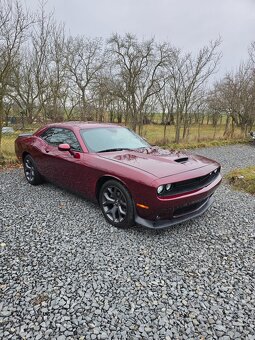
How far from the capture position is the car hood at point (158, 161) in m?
2.98

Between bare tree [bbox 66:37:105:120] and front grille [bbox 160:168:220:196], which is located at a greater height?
bare tree [bbox 66:37:105:120]

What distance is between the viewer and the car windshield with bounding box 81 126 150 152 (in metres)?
3.83

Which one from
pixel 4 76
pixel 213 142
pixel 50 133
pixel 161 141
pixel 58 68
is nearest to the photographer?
pixel 50 133

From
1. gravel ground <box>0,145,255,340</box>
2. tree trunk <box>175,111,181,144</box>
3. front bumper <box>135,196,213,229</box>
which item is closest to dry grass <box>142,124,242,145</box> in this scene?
tree trunk <box>175,111,181,144</box>

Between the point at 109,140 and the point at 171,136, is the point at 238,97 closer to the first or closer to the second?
the point at 171,136

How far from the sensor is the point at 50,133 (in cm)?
476

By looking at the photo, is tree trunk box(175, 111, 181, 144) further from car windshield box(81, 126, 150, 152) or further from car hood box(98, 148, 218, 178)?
car hood box(98, 148, 218, 178)

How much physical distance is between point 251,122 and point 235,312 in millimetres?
16264

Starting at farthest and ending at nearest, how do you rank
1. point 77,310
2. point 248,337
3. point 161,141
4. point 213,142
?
point 213,142 < point 161,141 < point 77,310 < point 248,337

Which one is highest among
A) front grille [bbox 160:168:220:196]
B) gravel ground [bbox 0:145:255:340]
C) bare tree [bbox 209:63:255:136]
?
bare tree [bbox 209:63:255:136]

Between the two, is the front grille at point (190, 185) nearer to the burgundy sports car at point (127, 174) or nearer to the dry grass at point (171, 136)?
the burgundy sports car at point (127, 174)

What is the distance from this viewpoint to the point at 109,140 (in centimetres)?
403

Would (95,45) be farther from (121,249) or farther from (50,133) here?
(121,249)

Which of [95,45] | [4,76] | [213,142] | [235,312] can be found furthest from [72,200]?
[95,45]
